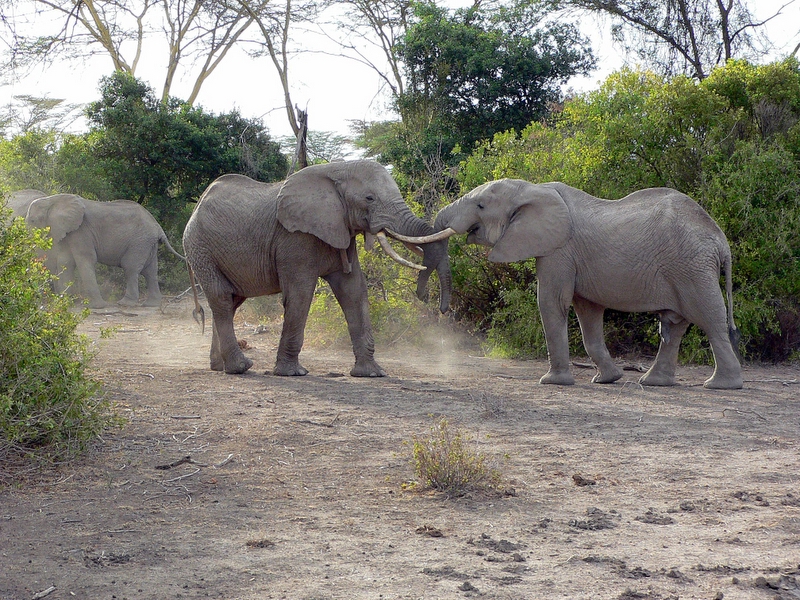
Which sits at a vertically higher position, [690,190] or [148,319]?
[690,190]

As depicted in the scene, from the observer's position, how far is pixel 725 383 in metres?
9.12

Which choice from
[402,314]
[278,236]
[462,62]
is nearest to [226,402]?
[278,236]

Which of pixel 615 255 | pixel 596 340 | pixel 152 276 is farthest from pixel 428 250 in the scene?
pixel 152 276

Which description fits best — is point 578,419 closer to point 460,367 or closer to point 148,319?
point 460,367

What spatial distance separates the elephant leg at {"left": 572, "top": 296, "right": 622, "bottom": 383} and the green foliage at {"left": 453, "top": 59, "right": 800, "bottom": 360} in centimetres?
153

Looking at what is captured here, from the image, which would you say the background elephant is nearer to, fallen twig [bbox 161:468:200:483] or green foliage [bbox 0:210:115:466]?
green foliage [bbox 0:210:115:466]

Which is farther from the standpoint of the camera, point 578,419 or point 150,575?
point 578,419

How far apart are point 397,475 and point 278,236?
447cm

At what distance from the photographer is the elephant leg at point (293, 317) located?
9.51 metres

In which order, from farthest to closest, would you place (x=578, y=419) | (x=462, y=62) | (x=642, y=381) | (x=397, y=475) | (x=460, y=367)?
(x=462, y=62) → (x=460, y=367) → (x=642, y=381) → (x=578, y=419) → (x=397, y=475)

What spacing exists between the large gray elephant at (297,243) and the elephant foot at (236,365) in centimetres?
1

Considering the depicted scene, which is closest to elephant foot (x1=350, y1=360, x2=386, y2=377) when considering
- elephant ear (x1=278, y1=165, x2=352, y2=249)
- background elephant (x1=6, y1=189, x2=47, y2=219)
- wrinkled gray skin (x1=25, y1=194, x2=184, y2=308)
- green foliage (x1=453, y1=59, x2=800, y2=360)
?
elephant ear (x1=278, y1=165, x2=352, y2=249)

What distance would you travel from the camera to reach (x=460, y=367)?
35.9 ft

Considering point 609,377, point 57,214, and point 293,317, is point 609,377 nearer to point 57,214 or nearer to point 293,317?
point 293,317
